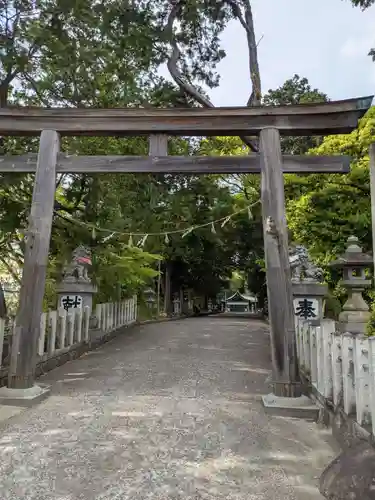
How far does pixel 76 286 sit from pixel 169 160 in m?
5.56

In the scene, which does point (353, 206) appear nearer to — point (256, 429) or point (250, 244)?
point (256, 429)

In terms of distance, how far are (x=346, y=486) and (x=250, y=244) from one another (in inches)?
966

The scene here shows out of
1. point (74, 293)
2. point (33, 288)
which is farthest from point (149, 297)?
point (33, 288)

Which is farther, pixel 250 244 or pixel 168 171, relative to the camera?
pixel 250 244

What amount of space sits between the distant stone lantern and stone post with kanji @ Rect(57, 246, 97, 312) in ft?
39.2

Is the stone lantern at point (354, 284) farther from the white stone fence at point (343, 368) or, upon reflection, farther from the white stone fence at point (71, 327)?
the white stone fence at point (71, 327)

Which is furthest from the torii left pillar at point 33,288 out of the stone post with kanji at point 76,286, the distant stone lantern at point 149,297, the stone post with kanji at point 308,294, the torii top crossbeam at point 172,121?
the distant stone lantern at point 149,297

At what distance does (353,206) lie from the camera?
1277cm

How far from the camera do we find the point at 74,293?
35.8ft

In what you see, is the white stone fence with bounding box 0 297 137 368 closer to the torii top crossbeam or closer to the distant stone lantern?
the torii top crossbeam

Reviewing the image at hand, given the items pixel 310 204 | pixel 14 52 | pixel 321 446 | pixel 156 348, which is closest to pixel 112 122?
pixel 14 52

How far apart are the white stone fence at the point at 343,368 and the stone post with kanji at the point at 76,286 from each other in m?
6.42

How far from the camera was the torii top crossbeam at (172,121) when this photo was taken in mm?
6438

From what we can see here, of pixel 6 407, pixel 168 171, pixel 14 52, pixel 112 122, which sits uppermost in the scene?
pixel 14 52
